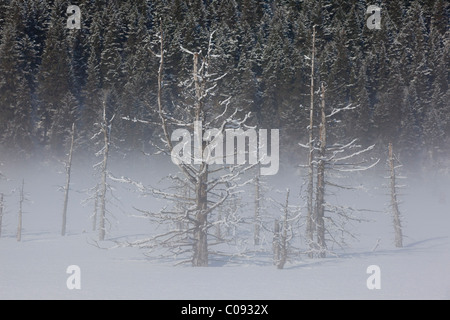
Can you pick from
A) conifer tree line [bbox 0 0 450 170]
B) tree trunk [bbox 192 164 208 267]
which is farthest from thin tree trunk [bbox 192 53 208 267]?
conifer tree line [bbox 0 0 450 170]

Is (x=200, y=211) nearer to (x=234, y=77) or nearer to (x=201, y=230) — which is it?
(x=201, y=230)

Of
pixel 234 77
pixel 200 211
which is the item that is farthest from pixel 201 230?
pixel 234 77

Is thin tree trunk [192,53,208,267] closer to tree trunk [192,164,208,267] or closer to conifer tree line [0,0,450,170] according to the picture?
tree trunk [192,164,208,267]

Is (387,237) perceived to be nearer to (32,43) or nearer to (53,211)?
(53,211)

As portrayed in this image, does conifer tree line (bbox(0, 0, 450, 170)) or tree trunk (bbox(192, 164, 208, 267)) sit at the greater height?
conifer tree line (bbox(0, 0, 450, 170))

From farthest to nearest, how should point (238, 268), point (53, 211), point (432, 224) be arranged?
point (53, 211) < point (432, 224) < point (238, 268)

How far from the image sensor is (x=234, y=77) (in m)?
74.6

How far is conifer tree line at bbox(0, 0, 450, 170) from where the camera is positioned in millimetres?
68375

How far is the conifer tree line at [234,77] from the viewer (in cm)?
6838

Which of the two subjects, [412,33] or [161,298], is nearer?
[161,298]

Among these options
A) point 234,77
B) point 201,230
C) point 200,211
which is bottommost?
point 201,230

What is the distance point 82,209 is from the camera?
5472cm
